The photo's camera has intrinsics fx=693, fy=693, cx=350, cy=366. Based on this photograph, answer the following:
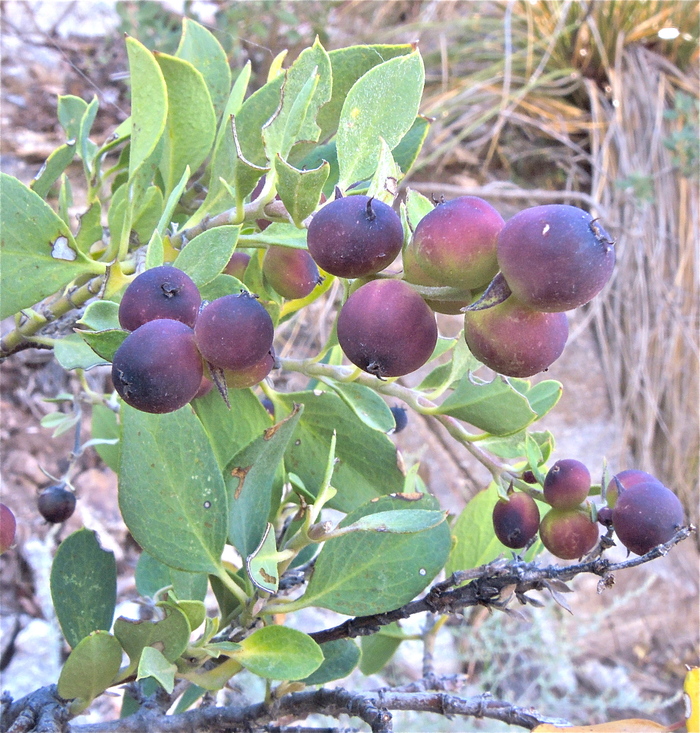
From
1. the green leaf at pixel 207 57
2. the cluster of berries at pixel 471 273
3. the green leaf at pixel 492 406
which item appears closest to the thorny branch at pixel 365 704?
the green leaf at pixel 492 406

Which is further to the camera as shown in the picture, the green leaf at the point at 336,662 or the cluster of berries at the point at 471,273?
the green leaf at the point at 336,662

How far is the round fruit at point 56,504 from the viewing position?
0.77m

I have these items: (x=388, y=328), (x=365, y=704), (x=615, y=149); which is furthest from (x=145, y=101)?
(x=615, y=149)

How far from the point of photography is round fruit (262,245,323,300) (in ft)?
1.71

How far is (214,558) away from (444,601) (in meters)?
0.19

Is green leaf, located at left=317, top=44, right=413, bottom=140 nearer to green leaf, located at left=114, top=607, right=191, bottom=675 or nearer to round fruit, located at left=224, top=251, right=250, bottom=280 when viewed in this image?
round fruit, located at left=224, top=251, right=250, bottom=280

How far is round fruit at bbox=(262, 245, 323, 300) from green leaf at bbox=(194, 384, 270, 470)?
0.11 m

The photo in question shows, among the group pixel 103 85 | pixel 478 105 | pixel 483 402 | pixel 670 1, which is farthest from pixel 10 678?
pixel 670 1

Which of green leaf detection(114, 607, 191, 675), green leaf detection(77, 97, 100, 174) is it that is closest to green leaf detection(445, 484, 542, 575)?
green leaf detection(114, 607, 191, 675)

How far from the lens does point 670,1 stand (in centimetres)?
297

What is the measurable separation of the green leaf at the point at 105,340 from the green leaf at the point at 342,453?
249 millimetres

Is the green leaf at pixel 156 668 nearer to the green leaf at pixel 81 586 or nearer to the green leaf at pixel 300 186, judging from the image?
the green leaf at pixel 81 586

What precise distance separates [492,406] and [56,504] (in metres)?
0.51

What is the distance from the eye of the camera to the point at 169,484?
0.52m
